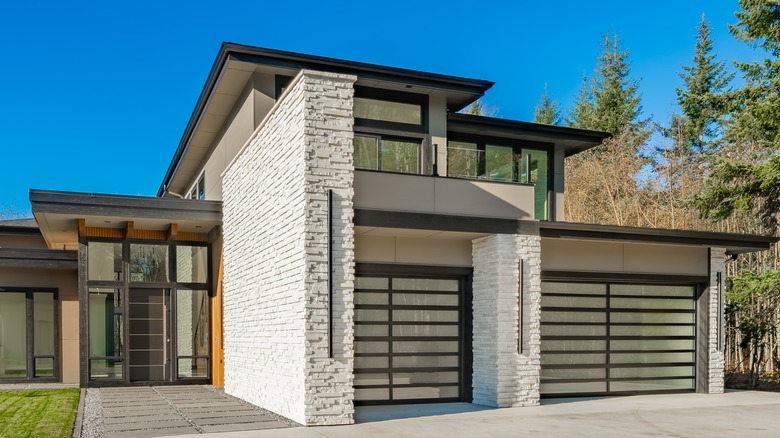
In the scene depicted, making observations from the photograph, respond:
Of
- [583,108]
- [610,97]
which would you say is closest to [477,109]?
[583,108]

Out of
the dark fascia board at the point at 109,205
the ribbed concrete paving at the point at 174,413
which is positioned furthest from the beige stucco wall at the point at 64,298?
the dark fascia board at the point at 109,205

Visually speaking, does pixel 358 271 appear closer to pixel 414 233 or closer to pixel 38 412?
pixel 414 233

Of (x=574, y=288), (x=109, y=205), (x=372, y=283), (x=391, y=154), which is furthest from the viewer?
(x=574, y=288)

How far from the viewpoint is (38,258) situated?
653 inches

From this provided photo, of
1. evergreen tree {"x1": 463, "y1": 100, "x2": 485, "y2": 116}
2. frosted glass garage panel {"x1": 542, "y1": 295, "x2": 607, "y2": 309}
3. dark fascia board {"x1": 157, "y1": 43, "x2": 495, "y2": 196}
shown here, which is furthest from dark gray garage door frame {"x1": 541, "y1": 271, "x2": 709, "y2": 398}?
evergreen tree {"x1": 463, "y1": 100, "x2": 485, "y2": 116}

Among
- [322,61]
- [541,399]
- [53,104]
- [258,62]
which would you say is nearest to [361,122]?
[322,61]

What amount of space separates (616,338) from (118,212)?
10.1 m

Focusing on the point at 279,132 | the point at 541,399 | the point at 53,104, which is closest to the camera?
the point at 279,132

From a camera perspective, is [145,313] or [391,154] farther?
[145,313]

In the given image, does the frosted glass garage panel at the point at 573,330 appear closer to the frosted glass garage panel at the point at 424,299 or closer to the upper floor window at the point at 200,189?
the frosted glass garage panel at the point at 424,299

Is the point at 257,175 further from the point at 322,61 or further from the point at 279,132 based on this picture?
the point at 322,61

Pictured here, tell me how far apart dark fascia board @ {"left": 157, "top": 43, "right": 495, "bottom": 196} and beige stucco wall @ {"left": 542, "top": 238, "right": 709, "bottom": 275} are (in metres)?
3.84

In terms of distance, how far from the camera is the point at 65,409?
11656mm

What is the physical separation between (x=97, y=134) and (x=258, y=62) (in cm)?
5435
